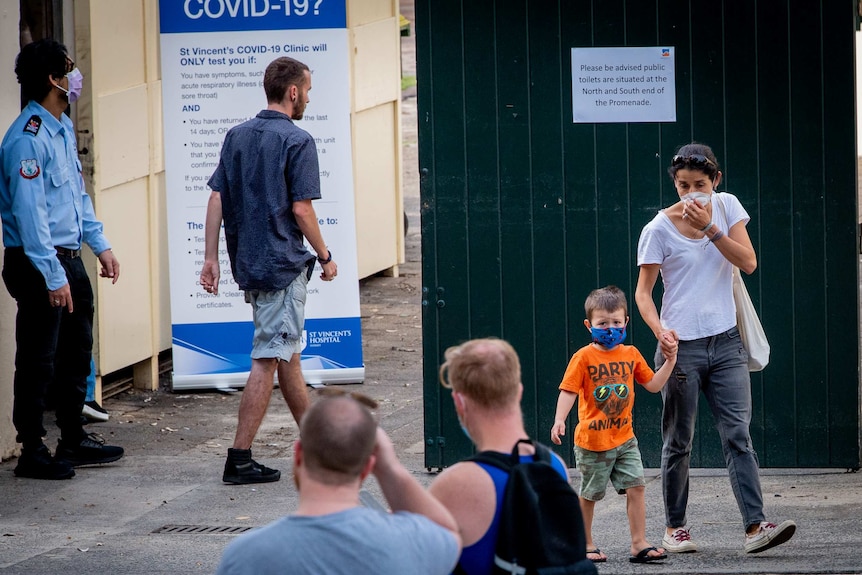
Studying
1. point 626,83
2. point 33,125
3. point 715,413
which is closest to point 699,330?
point 715,413

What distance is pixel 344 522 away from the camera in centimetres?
281

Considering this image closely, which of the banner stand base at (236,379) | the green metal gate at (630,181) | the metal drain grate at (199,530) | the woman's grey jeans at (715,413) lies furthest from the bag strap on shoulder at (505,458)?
the banner stand base at (236,379)

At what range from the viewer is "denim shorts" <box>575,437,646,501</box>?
5445mm

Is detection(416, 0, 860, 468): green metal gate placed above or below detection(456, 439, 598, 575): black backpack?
above

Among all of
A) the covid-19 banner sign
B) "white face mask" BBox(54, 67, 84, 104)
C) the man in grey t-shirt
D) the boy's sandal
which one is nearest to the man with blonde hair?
the man in grey t-shirt

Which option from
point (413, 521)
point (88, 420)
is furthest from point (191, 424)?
point (413, 521)

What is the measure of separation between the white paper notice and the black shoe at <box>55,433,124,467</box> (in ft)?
10.3

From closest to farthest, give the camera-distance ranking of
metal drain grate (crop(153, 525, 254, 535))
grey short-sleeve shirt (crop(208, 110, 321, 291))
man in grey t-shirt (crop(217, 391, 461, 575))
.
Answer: man in grey t-shirt (crop(217, 391, 461, 575)) < metal drain grate (crop(153, 525, 254, 535)) < grey short-sleeve shirt (crop(208, 110, 321, 291))

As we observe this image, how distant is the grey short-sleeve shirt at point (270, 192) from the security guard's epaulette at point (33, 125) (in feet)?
3.11

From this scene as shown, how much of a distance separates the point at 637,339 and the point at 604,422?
165 cm

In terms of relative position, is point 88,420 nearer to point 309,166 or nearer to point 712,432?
point 309,166

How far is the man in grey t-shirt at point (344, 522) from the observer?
278 cm

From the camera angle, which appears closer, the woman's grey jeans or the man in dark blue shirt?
the woman's grey jeans

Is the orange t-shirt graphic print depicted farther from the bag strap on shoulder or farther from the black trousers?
the black trousers
